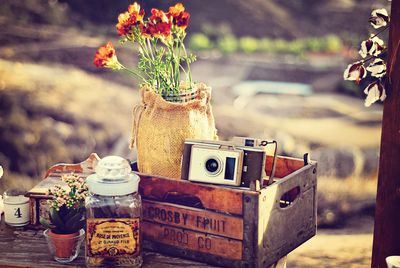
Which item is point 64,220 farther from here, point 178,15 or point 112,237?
point 178,15

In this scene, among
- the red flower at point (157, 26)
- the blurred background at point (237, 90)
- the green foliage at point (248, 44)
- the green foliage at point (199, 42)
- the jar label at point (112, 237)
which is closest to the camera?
the jar label at point (112, 237)

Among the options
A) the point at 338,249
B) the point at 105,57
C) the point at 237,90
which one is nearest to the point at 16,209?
the point at 105,57

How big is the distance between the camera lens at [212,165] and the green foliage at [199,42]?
3.64 metres

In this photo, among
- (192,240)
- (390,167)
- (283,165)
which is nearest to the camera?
(192,240)

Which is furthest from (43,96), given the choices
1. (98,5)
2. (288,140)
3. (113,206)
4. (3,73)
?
(113,206)

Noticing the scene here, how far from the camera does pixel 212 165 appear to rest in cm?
192

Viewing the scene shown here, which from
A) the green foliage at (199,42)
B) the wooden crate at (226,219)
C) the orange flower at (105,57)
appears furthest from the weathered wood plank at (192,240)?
the green foliage at (199,42)

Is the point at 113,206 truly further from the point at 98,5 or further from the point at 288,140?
the point at 98,5

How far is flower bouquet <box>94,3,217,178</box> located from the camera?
6.57 ft

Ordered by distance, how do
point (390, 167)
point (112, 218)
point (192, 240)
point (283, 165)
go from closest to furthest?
point (112, 218), point (192, 240), point (390, 167), point (283, 165)

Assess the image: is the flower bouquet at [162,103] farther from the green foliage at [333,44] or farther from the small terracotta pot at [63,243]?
the green foliage at [333,44]

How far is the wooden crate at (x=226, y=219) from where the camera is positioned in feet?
6.09

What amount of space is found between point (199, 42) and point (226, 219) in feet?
12.4

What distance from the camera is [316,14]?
5.99m
